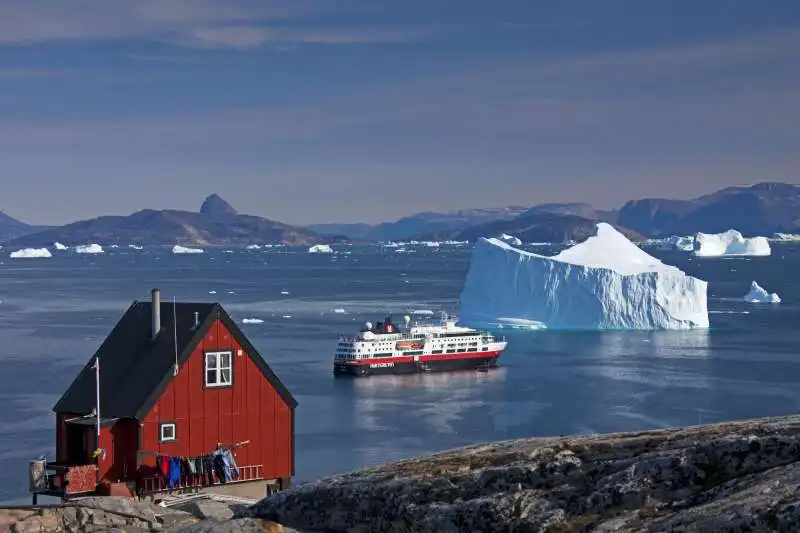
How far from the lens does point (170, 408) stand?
66.0ft

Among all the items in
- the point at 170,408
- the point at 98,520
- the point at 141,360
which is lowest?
the point at 98,520

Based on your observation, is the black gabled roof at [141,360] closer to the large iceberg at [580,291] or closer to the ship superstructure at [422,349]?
the ship superstructure at [422,349]

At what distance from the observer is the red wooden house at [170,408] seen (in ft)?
64.7

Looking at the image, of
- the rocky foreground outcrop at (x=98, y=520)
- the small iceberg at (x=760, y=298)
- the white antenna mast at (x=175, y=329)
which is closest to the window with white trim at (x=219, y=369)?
the white antenna mast at (x=175, y=329)

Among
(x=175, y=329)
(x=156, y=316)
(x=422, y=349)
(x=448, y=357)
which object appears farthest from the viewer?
(x=448, y=357)

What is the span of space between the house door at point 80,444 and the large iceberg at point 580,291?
74451mm

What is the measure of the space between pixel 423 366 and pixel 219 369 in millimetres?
59144

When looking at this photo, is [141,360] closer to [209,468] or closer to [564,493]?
[209,468]

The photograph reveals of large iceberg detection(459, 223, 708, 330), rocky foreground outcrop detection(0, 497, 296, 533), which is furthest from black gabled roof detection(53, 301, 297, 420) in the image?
large iceberg detection(459, 223, 708, 330)

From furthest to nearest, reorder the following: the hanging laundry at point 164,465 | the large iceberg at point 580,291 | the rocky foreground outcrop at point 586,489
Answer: the large iceberg at point 580,291, the hanging laundry at point 164,465, the rocky foreground outcrop at point 586,489

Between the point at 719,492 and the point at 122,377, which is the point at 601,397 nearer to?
the point at 122,377

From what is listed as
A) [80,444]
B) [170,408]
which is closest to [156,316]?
[170,408]

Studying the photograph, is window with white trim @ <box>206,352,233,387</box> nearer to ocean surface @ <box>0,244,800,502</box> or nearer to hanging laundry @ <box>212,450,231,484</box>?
hanging laundry @ <box>212,450,231,484</box>

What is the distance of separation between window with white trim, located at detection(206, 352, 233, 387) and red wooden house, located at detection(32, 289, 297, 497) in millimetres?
16
